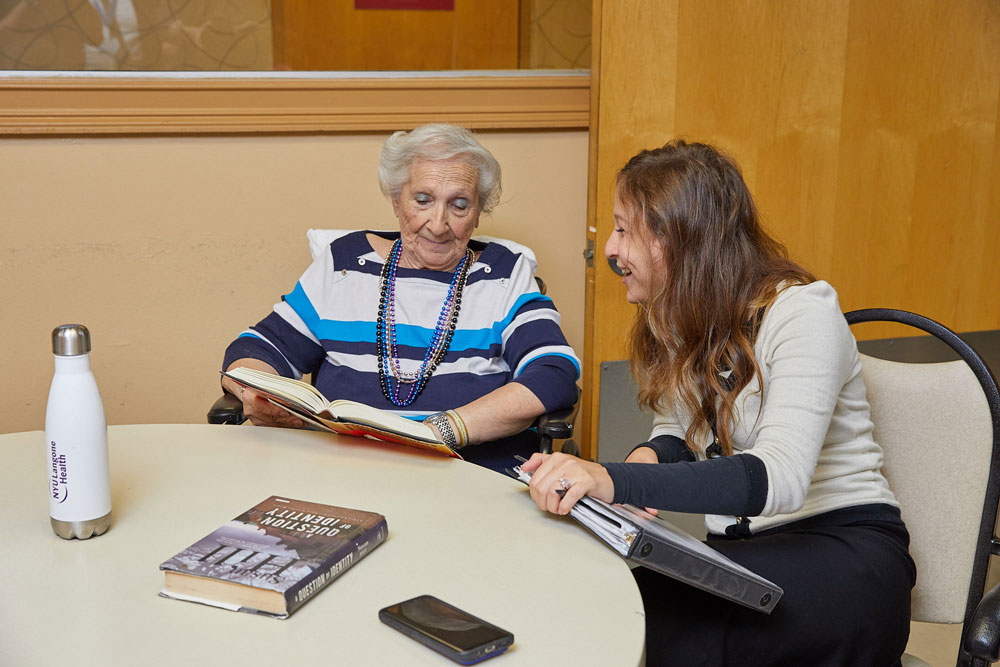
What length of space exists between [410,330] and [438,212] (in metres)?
0.28

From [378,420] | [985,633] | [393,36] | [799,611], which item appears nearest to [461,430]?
[378,420]

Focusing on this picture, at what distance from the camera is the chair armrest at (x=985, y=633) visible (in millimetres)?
1084

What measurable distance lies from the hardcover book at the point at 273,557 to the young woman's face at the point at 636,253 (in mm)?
658

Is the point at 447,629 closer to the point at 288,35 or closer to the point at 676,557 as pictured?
the point at 676,557

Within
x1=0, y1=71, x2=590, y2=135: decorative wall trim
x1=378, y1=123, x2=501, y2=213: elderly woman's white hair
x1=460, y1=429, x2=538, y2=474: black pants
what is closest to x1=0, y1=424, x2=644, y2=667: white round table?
x1=460, y1=429, x2=538, y2=474: black pants

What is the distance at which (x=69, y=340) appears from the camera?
1067 millimetres

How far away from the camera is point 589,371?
2.84 m

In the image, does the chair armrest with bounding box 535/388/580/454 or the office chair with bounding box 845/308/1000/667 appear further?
the chair armrest with bounding box 535/388/580/454

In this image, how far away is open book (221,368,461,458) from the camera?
145 centimetres

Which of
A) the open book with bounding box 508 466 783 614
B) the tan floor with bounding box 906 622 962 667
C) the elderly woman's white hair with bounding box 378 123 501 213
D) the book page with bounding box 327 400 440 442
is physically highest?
the elderly woman's white hair with bounding box 378 123 501 213

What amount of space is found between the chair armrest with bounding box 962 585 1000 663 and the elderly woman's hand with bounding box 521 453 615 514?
1.48ft

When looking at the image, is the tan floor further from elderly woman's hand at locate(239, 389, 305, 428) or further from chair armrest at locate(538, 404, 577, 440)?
elderly woman's hand at locate(239, 389, 305, 428)

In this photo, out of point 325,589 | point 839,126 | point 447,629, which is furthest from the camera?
point 839,126

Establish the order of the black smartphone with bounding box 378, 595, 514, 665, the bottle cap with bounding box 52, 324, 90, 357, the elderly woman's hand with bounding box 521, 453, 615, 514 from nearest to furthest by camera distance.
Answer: the black smartphone with bounding box 378, 595, 514, 665
the bottle cap with bounding box 52, 324, 90, 357
the elderly woman's hand with bounding box 521, 453, 615, 514
